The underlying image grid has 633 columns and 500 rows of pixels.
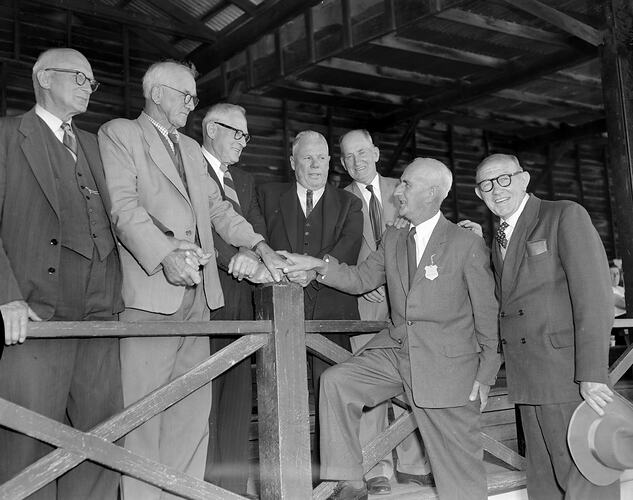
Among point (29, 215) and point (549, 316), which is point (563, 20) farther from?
point (29, 215)

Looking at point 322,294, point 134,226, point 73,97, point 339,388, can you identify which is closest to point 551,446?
point 339,388

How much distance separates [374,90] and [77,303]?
8669 mm

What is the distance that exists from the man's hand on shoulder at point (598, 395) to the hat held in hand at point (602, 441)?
24 millimetres

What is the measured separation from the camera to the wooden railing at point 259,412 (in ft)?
8.88

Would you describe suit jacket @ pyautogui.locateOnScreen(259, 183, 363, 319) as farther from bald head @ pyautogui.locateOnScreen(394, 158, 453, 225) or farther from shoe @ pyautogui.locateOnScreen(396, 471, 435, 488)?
shoe @ pyautogui.locateOnScreen(396, 471, 435, 488)

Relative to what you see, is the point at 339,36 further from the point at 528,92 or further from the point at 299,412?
the point at 299,412

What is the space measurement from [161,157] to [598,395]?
2.40 m

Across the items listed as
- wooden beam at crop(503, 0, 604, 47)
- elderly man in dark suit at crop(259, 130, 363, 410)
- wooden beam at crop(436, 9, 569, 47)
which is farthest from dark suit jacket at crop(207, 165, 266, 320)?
wooden beam at crop(436, 9, 569, 47)

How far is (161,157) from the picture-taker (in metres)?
3.44

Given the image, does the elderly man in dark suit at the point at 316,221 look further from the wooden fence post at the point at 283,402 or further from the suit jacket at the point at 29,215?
the suit jacket at the point at 29,215

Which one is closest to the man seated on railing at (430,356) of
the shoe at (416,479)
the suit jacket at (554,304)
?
the suit jacket at (554,304)

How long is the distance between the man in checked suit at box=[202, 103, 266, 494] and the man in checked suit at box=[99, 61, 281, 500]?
1.10 ft

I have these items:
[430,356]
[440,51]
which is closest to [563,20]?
[440,51]

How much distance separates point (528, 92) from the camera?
1138 centimetres
